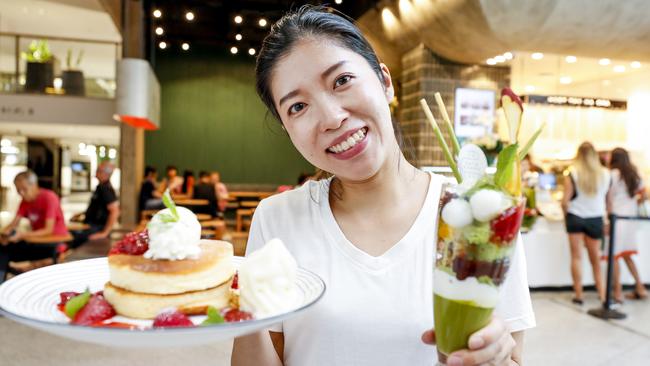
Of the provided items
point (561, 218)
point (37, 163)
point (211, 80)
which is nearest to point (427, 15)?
point (561, 218)

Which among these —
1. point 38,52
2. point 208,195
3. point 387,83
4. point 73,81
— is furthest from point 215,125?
point 387,83

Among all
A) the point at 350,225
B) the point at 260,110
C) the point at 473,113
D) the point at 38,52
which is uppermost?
the point at 38,52

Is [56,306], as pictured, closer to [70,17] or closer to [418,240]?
[418,240]

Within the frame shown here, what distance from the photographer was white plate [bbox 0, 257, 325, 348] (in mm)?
671

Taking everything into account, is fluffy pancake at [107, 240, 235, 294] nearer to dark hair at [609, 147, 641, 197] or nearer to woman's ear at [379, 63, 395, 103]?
woman's ear at [379, 63, 395, 103]

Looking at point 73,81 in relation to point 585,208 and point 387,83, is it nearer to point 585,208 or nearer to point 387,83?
point 585,208

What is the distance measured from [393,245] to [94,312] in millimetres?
656

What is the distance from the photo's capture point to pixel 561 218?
584cm

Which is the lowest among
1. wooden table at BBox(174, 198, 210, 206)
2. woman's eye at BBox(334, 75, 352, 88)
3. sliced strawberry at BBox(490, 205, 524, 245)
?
wooden table at BBox(174, 198, 210, 206)

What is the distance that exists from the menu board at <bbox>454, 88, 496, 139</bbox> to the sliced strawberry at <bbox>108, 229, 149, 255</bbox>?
6548 millimetres

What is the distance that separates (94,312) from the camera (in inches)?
32.6

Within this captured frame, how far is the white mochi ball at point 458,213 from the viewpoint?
752 mm

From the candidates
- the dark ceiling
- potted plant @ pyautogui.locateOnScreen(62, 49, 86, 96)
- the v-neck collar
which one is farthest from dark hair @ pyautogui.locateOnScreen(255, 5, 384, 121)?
potted plant @ pyautogui.locateOnScreen(62, 49, 86, 96)

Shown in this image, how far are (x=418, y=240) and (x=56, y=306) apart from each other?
75 cm
